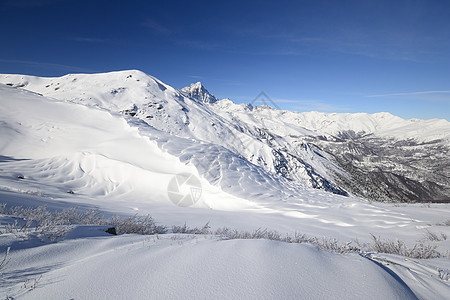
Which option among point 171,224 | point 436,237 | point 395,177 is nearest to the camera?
point 436,237

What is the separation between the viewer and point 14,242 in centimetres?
190

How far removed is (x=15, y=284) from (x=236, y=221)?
14.1ft

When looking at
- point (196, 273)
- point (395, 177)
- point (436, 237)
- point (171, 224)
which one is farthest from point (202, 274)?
point (395, 177)

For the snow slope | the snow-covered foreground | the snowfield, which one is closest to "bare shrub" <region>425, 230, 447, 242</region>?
the snowfield

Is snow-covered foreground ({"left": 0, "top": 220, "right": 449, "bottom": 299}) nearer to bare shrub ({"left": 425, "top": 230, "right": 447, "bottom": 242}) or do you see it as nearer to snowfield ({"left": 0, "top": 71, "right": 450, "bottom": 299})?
snowfield ({"left": 0, "top": 71, "right": 450, "bottom": 299})

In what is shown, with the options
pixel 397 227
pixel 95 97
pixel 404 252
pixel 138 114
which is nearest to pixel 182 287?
pixel 404 252

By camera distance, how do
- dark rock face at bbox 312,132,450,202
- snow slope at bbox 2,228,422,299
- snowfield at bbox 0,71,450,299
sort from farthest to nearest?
dark rock face at bbox 312,132,450,202, snowfield at bbox 0,71,450,299, snow slope at bbox 2,228,422,299

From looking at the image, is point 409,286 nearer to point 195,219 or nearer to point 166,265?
point 166,265

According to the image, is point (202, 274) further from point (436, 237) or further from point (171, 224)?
point (436, 237)

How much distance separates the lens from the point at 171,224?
14.5 ft

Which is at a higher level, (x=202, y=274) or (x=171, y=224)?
(x=202, y=274)

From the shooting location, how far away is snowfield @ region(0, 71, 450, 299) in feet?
4.93

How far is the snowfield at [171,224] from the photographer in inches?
59.2

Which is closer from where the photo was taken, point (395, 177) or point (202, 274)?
point (202, 274)
